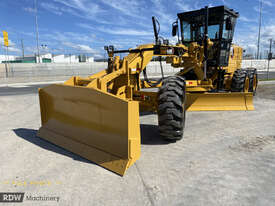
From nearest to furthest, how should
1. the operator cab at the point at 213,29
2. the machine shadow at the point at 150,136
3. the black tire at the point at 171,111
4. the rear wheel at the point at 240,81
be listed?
the black tire at the point at 171,111 < the machine shadow at the point at 150,136 < the operator cab at the point at 213,29 < the rear wheel at the point at 240,81

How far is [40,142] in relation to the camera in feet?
15.0

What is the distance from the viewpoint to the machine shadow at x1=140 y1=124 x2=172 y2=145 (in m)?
4.50

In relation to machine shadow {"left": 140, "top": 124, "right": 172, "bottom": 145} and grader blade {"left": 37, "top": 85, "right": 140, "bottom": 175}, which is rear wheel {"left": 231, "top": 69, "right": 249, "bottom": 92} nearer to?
machine shadow {"left": 140, "top": 124, "right": 172, "bottom": 145}

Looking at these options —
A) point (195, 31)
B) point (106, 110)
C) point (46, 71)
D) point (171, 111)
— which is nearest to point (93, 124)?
point (106, 110)

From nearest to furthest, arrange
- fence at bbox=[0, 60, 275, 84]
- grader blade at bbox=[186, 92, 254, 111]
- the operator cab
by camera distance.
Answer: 1. grader blade at bbox=[186, 92, 254, 111]
2. the operator cab
3. fence at bbox=[0, 60, 275, 84]

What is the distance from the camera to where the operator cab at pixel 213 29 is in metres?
7.25

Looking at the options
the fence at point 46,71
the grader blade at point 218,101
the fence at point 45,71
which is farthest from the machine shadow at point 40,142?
the fence at point 45,71

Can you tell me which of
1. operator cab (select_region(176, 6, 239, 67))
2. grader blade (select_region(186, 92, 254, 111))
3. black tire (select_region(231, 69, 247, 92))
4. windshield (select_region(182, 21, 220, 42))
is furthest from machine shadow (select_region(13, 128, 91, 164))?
black tire (select_region(231, 69, 247, 92))

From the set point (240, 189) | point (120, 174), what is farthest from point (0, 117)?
point (240, 189)

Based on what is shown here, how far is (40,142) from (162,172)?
2.78m

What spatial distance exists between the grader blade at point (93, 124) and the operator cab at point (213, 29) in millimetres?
4783

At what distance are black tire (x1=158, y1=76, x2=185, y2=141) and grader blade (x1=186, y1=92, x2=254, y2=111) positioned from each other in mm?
1747

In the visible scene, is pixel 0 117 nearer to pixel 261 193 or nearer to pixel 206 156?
pixel 206 156

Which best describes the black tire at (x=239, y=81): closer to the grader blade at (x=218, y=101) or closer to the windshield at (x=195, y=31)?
the windshield at (x=195, y=31)
